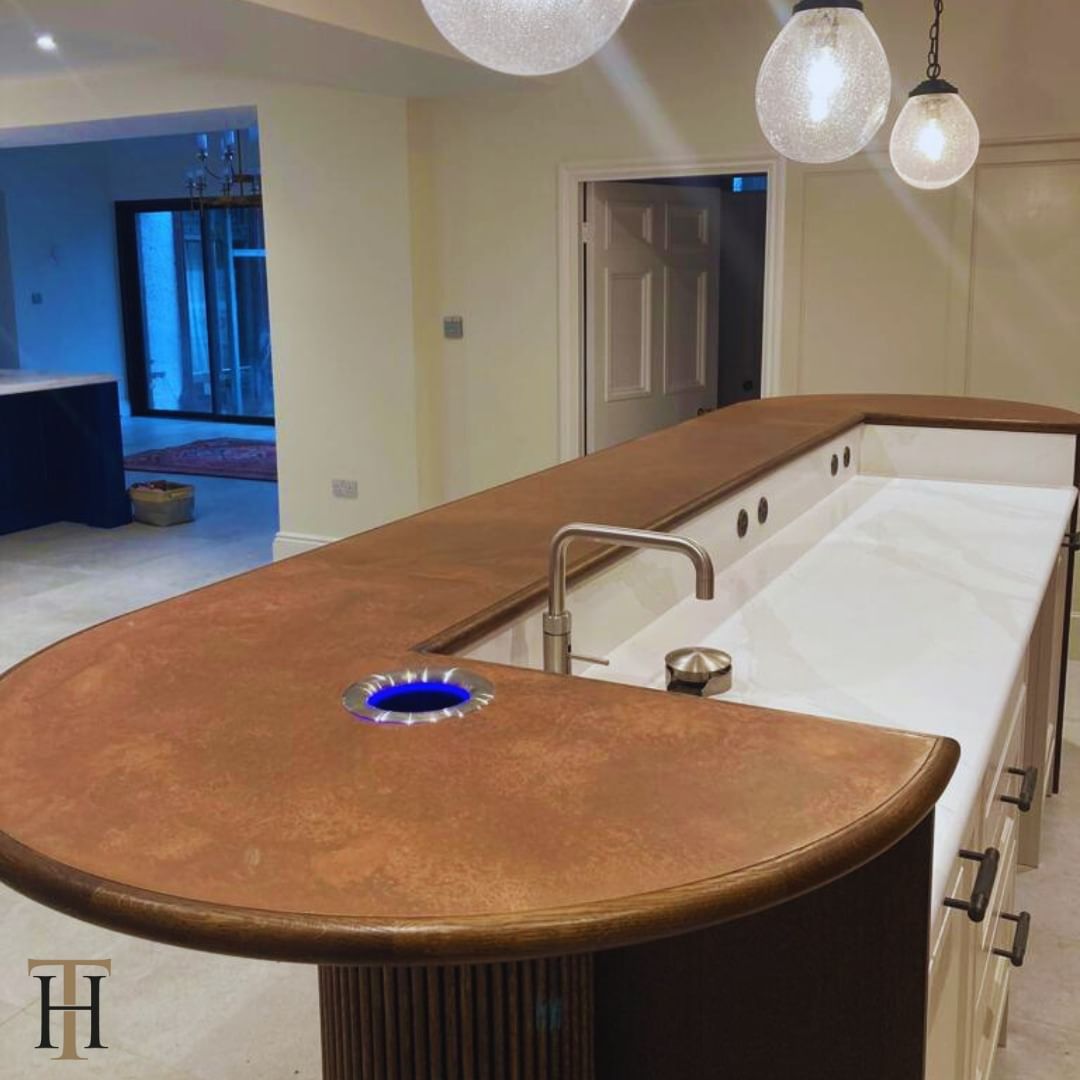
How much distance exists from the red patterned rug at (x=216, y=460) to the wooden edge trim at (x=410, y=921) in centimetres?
749

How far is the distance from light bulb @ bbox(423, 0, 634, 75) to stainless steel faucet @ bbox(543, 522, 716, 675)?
65cm

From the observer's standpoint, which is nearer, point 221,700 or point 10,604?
point 221,700

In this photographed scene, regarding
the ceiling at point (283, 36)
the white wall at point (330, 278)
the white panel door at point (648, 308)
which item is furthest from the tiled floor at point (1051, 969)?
the white wall at point (330, 278)

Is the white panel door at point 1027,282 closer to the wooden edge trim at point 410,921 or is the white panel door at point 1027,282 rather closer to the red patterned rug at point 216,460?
the wooden edge trim at point 410,921

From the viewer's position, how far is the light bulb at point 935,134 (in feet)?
9.73

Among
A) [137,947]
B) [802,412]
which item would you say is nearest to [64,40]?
[802,412]

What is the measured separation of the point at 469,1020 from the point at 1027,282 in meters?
4.06

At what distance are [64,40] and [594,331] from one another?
8.64 ft

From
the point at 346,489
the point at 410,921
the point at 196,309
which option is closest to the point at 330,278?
the point at 346,489

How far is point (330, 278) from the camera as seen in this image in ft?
18.6

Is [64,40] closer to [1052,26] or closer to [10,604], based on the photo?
[10,604]

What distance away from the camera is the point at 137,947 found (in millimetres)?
2631

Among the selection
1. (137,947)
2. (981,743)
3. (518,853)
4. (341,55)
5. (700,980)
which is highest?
(341,55)

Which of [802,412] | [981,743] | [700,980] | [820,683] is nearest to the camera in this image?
[700,980]
